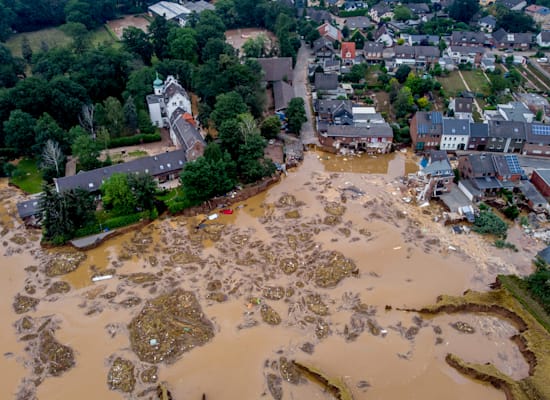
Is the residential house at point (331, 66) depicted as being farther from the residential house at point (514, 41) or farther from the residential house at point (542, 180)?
the residential house at point (542, 180)

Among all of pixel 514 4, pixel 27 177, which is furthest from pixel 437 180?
pixel 514 4

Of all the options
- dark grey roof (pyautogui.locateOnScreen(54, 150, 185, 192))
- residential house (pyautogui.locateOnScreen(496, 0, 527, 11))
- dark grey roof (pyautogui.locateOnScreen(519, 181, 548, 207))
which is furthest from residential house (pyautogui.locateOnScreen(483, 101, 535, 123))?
residential house (pyautogui.locateOnScreen(496, 0, 527, 11))

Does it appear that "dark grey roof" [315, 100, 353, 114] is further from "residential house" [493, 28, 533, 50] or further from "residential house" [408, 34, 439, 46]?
"residential house" [493, 28, 533, 50]

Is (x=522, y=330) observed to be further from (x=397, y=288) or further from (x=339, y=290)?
(x=339, y=290)

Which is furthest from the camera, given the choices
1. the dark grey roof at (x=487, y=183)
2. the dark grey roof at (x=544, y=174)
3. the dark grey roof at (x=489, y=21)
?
the dark grey roof at (x=489, y=21)

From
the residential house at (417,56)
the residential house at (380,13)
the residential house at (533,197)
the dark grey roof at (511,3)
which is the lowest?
the residential house at (533,197)

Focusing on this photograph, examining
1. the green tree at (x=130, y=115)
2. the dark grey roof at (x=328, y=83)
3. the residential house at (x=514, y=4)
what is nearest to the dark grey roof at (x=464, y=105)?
the dark grey roof at (x=328, y=83)

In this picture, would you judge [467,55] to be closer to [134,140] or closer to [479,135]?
[479,135]

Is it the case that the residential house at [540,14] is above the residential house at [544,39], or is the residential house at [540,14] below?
above
